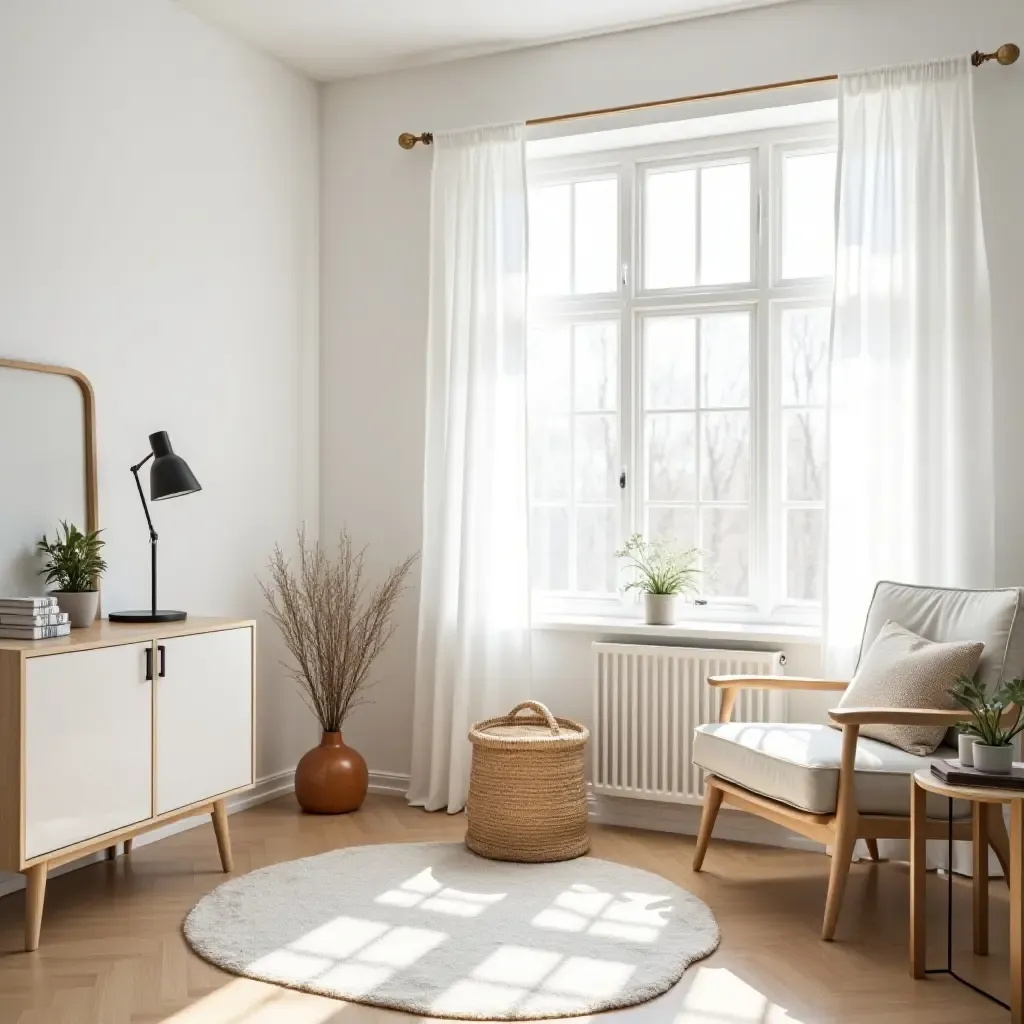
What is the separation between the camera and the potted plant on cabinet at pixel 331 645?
4230 mm

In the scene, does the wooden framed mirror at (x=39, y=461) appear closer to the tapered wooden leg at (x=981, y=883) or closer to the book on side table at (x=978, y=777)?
the book on side table at (x=978, y=777)

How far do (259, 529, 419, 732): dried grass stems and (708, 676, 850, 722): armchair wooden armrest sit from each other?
1.44m

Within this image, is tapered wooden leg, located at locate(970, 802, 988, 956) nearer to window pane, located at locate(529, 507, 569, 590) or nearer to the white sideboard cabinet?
window pane, located at locate(529, 507, 569, 590)

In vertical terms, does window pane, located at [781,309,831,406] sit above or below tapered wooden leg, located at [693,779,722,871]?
above

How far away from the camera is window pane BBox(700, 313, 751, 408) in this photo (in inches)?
168

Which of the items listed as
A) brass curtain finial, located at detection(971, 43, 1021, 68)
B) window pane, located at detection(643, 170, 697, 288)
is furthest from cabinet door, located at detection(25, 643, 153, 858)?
brass curtain finial, located at detection(971, 43, 1021, 68)

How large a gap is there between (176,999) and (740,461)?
270cm

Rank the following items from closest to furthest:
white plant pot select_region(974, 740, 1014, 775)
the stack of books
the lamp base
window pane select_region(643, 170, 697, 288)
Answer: white plant pot select_region(974, 740, 1014, 775) < the stack of books < the lamp base < window pane select_region(643, 170, 697, 288)

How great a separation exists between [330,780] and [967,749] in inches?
94.3

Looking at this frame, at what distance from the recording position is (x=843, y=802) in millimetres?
2926

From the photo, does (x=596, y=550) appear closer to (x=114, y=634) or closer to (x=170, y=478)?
(x=170, y=478)

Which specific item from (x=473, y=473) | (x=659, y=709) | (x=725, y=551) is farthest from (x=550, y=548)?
(x=659, y=709)

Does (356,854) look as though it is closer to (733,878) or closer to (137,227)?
(733,878)

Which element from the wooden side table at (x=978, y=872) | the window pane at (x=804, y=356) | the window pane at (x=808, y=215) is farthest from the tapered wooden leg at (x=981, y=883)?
the window pane at (x=808, y=215)
